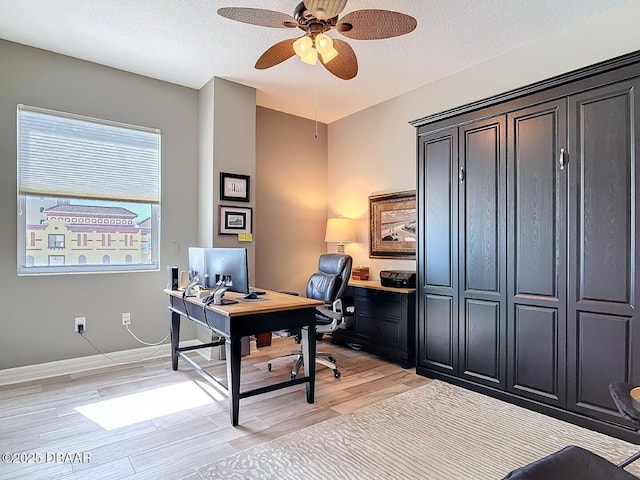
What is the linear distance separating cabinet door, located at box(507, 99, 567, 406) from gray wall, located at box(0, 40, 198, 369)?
3.14m

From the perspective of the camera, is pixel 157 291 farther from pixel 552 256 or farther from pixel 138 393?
pixel 552 256

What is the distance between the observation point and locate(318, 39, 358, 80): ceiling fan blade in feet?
8.19

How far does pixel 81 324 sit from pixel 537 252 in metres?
3.87

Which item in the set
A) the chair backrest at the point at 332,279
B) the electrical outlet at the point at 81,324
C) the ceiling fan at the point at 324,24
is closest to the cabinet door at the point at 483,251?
the chair backrest at the point at 332,279

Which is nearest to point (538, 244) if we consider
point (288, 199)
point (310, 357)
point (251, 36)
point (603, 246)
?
point (603, 246)

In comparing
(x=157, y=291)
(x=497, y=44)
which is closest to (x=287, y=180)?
(x=157, y=291)

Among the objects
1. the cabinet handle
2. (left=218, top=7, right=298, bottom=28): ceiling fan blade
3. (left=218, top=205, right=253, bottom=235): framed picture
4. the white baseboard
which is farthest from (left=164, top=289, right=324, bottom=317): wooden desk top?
the cabinet handle

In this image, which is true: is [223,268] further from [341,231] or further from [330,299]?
[341,231]

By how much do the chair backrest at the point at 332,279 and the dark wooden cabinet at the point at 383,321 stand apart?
0.52 meters

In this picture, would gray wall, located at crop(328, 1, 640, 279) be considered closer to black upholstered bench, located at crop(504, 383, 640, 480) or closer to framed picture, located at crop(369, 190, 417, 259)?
framed picture, located at crop(369, 190, 417, 259)

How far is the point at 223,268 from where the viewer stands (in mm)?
2916

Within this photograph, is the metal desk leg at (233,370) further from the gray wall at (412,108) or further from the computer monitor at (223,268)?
the gray wall at (412,108)

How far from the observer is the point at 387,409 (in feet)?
8.83

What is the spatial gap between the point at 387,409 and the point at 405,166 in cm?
260
